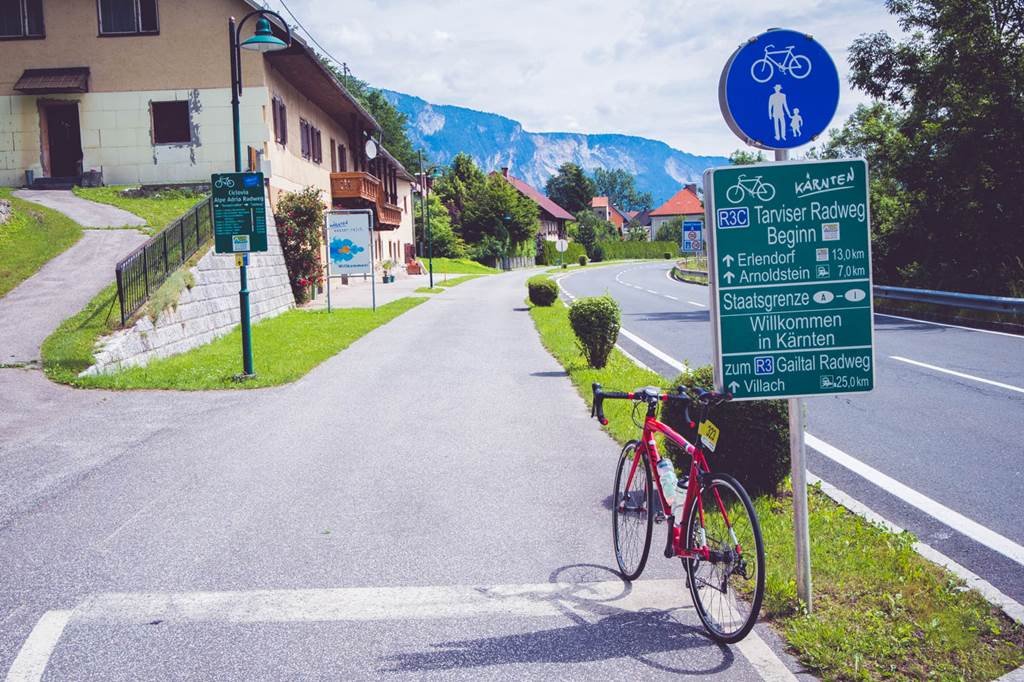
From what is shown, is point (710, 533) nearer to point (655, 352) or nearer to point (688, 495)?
point (688, 495)

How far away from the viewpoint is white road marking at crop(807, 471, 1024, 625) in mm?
4352

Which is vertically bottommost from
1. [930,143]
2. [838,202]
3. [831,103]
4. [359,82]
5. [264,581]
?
[264,581]

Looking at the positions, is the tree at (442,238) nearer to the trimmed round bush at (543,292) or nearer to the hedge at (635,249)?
the hedge at (635,249)

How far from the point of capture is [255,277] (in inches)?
907

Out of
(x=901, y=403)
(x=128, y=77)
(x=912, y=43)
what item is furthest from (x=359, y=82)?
(x=901, y=403)

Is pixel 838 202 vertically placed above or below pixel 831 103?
below

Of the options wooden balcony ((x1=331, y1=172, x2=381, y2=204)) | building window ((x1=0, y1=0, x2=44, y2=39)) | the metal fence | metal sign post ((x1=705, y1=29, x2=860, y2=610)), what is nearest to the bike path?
metal sign post ((x1=705, y1=29, x2=860, y2=610))

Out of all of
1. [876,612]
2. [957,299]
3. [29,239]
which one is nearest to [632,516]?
[876,612]

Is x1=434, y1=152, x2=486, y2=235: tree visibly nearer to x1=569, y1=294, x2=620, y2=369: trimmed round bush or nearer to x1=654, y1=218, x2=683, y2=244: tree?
x1=654, y1=218, x2=683, y2=244: tree

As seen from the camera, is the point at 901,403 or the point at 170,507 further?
the point at 901,403

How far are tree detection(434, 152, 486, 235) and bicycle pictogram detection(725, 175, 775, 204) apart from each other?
273 ft

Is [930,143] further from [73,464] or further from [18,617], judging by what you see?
[18,617]

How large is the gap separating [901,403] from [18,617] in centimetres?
909

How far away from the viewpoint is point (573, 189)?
150125 mm
